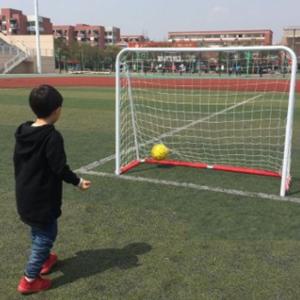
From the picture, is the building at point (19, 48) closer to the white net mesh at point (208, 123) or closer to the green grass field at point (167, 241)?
the white net mesh at point (208, 123)

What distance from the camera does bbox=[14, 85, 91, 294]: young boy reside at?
2.90 meters

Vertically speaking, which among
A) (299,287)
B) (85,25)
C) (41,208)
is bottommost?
(299,287)

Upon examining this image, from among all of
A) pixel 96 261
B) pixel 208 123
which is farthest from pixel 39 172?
pixel 208 123

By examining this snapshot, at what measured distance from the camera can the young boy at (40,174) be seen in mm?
2904

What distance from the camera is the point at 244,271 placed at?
3408 mm

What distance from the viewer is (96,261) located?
3605 millimetres

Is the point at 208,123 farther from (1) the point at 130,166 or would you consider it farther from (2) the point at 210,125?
(1) the point at 130,166

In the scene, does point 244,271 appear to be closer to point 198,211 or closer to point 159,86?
point 198,211

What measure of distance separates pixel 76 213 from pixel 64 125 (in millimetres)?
6226

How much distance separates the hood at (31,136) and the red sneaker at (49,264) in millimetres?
993

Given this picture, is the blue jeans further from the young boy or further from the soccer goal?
the soccer goal

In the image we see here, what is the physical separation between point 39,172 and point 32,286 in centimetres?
84

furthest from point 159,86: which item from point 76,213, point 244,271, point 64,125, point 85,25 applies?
point 85,25

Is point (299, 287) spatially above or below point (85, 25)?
below
